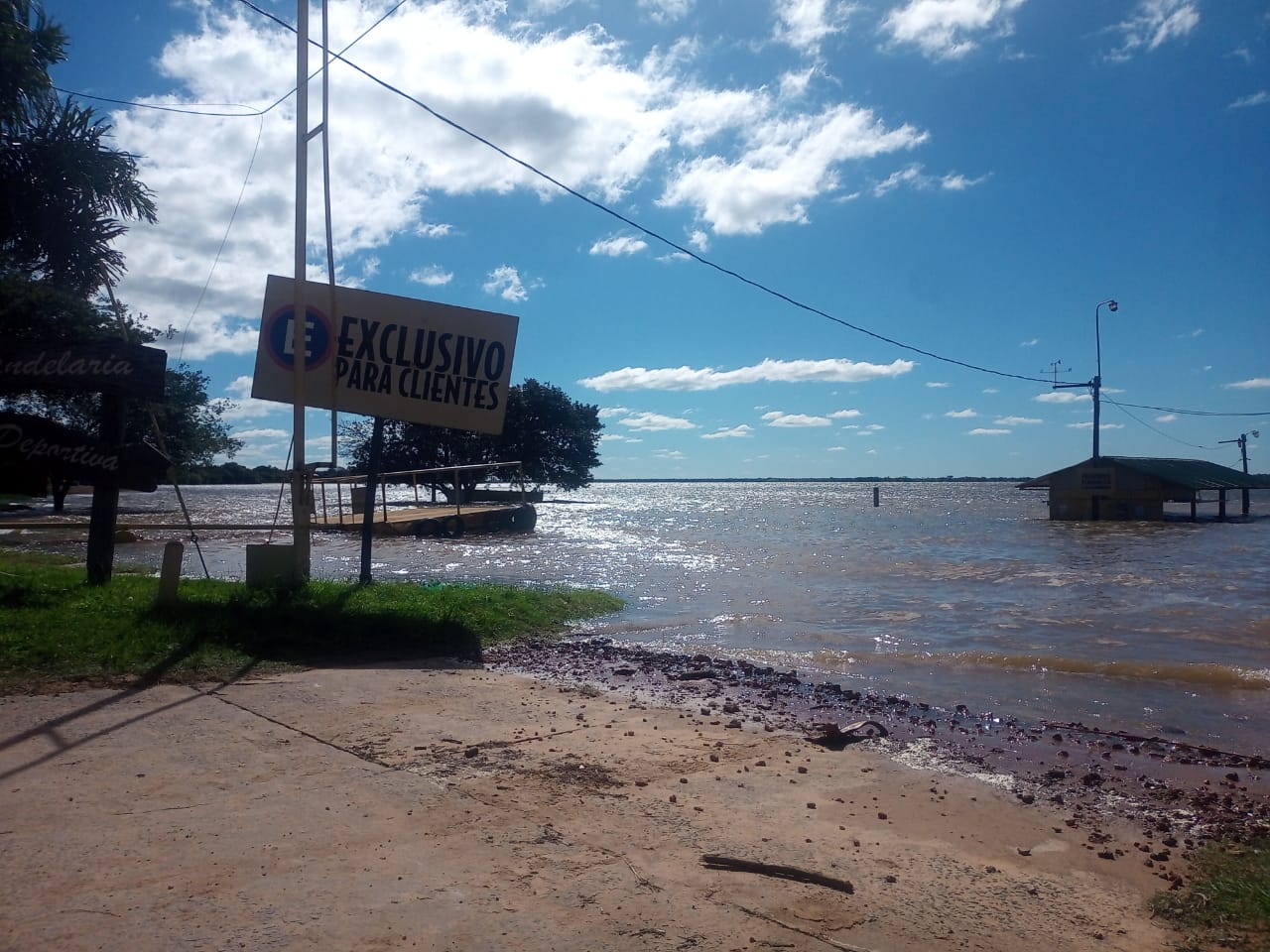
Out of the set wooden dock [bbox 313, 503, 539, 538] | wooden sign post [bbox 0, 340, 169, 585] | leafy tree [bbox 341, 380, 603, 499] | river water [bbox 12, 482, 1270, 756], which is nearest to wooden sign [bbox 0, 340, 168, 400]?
wooden sign post [bbox 0, 340, 169, 585]

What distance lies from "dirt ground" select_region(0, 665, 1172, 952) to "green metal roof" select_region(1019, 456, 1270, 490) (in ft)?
175

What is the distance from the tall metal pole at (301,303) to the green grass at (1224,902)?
9870 millimetres

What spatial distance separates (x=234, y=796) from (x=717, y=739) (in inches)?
123

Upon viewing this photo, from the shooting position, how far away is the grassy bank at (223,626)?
8336 mm

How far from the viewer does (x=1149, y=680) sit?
11164 mm

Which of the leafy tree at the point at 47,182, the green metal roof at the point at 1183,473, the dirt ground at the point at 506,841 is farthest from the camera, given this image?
the green metal roof at the point at 1183,473

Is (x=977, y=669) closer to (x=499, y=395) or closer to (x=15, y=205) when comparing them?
(x=499, y=395)

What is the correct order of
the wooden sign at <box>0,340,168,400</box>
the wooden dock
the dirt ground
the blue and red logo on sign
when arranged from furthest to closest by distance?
the wooden dock → the blue and red logo on sign → the wooden sign at <box>0,340,168,400</box> → the dirt ground

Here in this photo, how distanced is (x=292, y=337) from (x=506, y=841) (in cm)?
992

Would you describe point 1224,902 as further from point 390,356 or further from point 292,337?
point 292,337

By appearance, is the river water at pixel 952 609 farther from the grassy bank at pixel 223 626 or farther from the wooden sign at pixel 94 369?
the wooden sign at pixel 94 369

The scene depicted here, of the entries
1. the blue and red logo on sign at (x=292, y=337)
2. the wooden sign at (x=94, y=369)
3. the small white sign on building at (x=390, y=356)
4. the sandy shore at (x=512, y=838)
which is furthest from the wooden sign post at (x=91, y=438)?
the sandy shore at (x=512, y=838)

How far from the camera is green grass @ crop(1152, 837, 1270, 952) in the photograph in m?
3.93

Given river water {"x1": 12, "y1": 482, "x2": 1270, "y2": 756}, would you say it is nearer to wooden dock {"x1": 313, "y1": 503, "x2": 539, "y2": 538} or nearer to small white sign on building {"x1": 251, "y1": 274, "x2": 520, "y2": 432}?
wooden dock {"x1": 313, "y1": 503, "x2": 539, "y2": 538}
